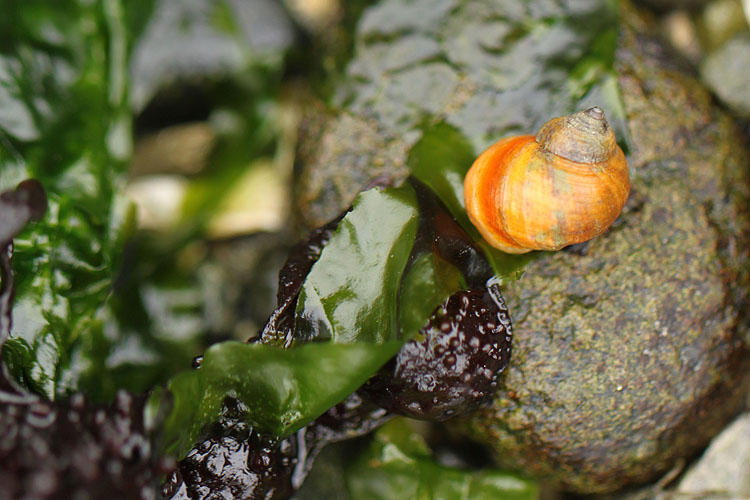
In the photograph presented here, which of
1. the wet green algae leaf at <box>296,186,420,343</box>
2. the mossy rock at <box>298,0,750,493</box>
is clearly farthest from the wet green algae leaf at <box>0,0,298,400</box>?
the mossy rock at <box>298,0,750,493</box>

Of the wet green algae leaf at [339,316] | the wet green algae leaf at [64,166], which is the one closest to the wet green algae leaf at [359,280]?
the wet green algae leaf at [339,316]

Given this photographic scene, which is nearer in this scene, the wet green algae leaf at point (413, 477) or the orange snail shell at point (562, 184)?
the orange snail shell at point (562, 184)

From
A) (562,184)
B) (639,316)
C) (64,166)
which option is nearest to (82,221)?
(64,166)

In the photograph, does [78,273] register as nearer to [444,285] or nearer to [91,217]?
[91,217]

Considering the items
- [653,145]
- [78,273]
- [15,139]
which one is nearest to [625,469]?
[653,145]

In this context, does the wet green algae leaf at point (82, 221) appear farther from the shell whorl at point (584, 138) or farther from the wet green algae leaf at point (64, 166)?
the shell whorl at point (584, 138)

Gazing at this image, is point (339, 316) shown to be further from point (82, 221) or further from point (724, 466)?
point (724, 466)
